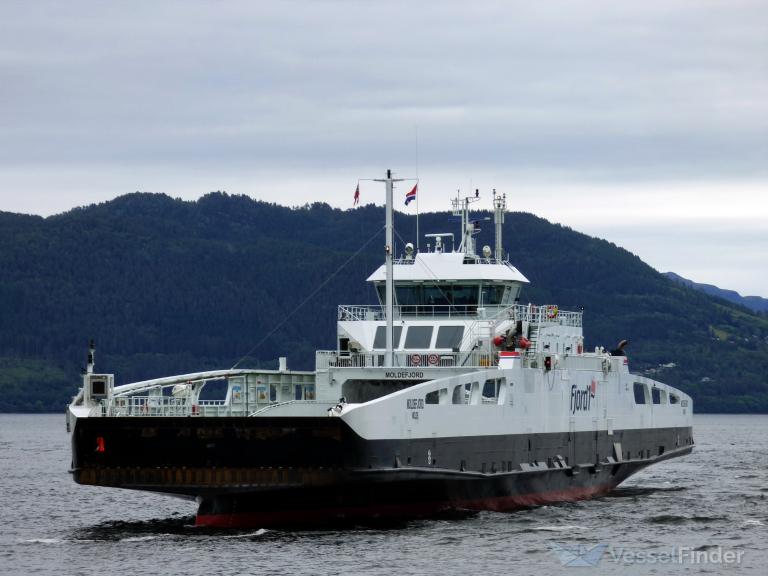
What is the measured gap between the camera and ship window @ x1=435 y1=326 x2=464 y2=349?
43344 mm

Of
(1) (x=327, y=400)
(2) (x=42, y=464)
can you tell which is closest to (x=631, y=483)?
(1) (x=327, y=400)

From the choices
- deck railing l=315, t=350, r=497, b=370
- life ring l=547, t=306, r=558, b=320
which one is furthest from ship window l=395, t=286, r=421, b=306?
life ring l=547, t=306, r=558, b=320

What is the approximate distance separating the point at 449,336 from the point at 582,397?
5.81 metres

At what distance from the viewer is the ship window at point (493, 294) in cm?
4591

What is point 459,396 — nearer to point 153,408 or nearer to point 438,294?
point 438,294

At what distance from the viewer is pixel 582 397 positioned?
4675cm

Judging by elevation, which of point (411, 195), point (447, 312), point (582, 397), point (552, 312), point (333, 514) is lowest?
point (333, 514)

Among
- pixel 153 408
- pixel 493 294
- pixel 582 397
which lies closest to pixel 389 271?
pixel 493 294

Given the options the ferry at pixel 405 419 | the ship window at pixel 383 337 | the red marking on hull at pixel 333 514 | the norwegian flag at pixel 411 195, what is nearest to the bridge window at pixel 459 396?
the ferry at pixel 405 419

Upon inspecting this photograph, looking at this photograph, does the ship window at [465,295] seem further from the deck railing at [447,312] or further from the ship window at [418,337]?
the ship window at [418,337]

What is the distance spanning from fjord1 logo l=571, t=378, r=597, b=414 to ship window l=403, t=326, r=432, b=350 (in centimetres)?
532

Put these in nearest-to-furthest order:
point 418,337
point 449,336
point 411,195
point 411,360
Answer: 1. point 411,360
2. point 411,195
3. point 449,336
4. point 418,337

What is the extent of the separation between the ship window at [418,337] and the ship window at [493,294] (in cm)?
284

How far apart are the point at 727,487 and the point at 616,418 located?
9.38m
